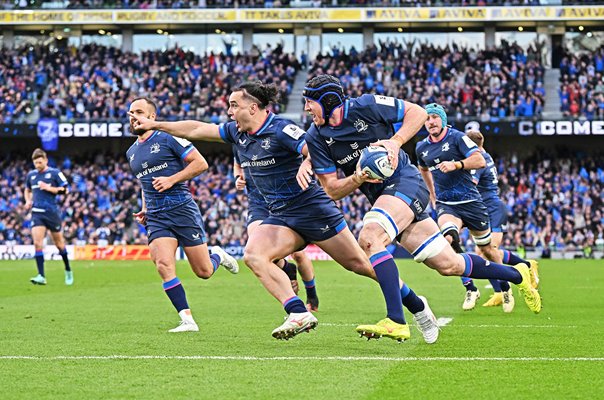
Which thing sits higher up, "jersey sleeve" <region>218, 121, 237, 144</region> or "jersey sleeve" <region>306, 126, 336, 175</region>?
→ "jersey sleeve" <region>218, 121, 237, 144</region>

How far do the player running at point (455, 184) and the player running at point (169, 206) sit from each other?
382cm

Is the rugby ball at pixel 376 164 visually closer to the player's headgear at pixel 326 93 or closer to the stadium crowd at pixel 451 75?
the player's headgear at pixel 326 93

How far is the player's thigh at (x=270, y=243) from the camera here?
9523 millimetres

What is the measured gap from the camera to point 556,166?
44531 millimetres

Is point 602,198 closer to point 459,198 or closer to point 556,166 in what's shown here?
point 556,166

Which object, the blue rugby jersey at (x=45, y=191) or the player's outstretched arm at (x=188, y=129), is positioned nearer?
the player's outstretched arm at (x=188, y=129)

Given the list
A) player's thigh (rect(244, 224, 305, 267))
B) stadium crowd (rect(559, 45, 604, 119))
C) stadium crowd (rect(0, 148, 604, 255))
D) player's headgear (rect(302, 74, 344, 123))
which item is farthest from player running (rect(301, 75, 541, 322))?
stadium crowd (rect(559, 45, 604, 119))

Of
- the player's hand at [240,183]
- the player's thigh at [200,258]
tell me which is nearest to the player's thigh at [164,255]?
the player's thigh at [200,258]

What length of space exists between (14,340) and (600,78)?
126ft

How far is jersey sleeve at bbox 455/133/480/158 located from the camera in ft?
46.0

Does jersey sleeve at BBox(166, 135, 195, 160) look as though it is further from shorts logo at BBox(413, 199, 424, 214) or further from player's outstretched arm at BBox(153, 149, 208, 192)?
shorts logo at BBox(413, 199, 424, 214)

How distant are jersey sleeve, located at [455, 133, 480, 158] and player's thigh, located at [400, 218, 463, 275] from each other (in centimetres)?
466

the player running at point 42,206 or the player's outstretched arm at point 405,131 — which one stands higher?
the player's outstretched arm at point 405,131

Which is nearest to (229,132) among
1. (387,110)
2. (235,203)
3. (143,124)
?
(143,124)
